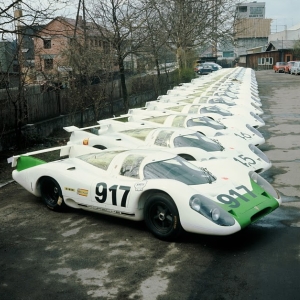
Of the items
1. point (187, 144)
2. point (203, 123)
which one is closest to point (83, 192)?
point (187, 144)

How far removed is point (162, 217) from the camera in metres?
6.50

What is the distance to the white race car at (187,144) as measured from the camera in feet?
31.4

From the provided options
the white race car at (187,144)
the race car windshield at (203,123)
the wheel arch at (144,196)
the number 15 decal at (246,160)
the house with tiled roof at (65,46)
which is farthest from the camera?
the house with tiled roof at (65,46)

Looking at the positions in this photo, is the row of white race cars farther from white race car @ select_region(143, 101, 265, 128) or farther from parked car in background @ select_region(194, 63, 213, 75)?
parked car in background @ select_region(194, 63, 213, 75)

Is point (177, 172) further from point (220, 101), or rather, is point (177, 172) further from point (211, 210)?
point (220, 101)

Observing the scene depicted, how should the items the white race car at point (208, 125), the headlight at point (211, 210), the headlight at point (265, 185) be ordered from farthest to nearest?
the white race car at point (208, 125) → the headlight at point (265, 185) → the headlight at point (211, 210)

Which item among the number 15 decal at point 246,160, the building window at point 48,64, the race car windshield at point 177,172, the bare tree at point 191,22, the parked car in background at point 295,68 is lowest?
the parked car in background at point 295,68

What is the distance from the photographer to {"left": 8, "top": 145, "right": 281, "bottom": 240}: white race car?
241 inches

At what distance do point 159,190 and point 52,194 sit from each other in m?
2.49

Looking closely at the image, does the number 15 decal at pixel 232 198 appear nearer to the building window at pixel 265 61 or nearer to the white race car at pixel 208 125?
the white race car at pixel 208 125

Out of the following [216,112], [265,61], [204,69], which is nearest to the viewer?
[216,112]

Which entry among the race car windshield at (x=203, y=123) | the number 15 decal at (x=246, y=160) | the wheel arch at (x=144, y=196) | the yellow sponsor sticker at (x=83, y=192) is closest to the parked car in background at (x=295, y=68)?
the race car windshield at (x=203, y=123)

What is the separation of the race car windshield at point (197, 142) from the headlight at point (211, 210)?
12.1ft

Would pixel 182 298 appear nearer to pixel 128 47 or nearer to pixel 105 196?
pixel 105 196
